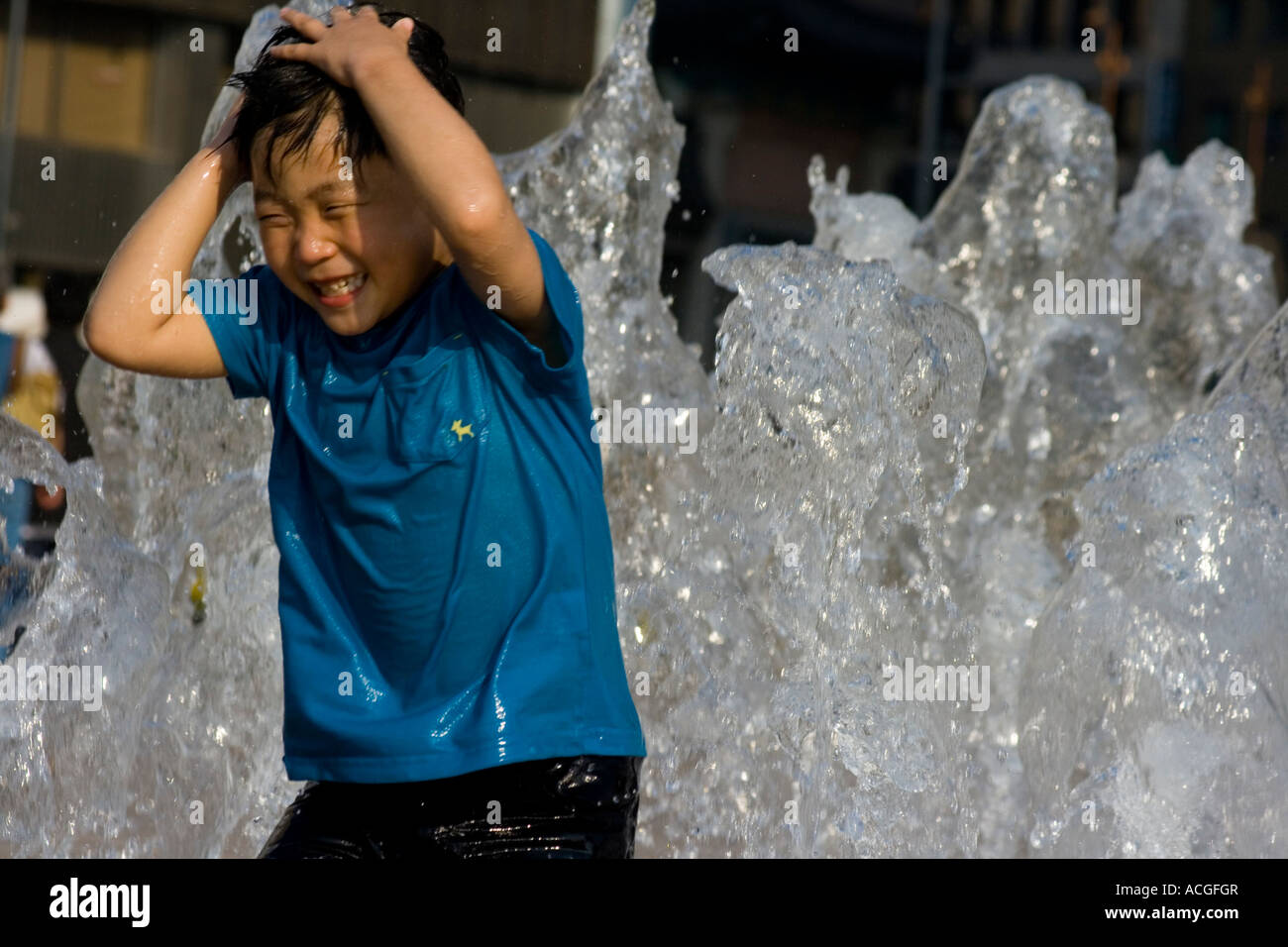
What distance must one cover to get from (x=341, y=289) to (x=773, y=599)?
179 cm

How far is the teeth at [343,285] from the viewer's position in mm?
1682

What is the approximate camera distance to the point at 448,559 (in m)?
1.64

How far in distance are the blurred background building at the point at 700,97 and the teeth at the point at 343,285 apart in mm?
2182

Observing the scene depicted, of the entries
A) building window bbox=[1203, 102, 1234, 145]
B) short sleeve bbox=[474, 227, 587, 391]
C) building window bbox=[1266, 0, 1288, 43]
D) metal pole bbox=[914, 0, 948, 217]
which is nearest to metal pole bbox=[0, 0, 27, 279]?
metal pole bbox=[914, 0, 948, 217]

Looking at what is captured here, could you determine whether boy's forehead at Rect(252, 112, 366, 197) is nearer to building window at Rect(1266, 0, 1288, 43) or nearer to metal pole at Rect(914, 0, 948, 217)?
metal pole at Rect(914, 0, 948, 217)

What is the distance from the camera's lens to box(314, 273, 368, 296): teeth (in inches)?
66.2

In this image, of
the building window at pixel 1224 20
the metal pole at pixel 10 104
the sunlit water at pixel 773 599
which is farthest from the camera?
the building window at pixel 1224 20

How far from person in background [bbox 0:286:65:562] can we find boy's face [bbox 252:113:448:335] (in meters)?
3.82

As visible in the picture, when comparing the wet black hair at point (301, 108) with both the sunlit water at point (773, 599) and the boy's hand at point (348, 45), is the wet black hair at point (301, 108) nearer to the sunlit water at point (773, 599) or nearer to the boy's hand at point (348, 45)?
the boy's hand at point (348, 45)

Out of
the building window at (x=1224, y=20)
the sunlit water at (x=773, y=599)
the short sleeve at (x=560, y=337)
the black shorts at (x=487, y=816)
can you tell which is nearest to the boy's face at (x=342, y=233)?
the short sleeve at (x=560, y=337)

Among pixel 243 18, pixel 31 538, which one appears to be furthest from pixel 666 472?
pixel 243 18

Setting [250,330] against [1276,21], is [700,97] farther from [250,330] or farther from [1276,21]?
[1276,21]
